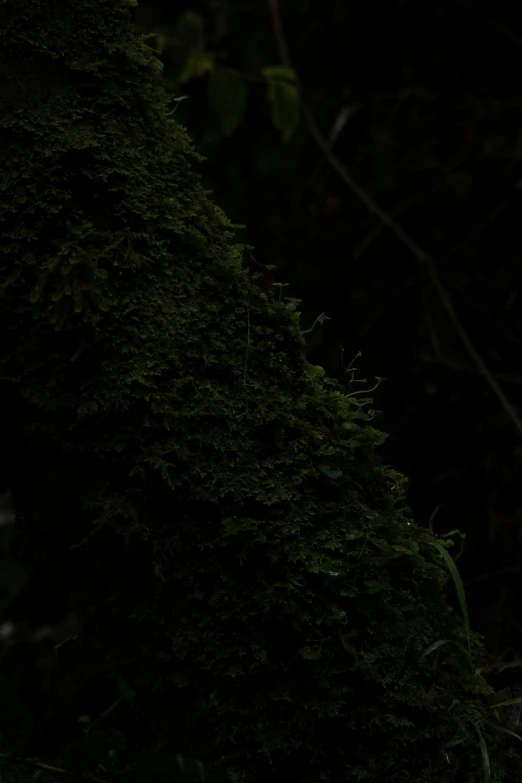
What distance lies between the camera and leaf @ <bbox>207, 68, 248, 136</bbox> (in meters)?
2.45

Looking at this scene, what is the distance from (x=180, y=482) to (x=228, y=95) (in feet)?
5.84

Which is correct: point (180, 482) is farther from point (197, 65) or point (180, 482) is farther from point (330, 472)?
point (197, 65)

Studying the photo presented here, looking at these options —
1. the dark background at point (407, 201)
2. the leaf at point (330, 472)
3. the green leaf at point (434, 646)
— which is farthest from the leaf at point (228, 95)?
the green leaf at point (434, 646)

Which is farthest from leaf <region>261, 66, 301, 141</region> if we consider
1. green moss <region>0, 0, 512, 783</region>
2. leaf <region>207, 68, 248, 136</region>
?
green moss <region>0, 0, 512, 783</region>

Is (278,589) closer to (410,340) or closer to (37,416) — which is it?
(37,416)

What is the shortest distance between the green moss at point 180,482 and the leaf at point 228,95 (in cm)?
131

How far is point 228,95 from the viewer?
96.8 inches

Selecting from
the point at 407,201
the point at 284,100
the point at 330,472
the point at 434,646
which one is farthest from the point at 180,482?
the point at 407,201

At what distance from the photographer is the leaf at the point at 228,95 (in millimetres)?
2447

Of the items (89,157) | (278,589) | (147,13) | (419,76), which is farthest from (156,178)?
(147,13)

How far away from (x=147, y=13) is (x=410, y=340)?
205 cm

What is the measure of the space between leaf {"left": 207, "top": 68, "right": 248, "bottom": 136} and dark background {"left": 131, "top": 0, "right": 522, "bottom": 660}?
557mm

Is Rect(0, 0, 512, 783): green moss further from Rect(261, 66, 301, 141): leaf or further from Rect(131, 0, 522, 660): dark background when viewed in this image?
Rect(131, 0, 522, 660): dark background

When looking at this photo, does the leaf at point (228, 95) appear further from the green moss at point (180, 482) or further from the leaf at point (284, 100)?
the green moss at point (180, 482)
